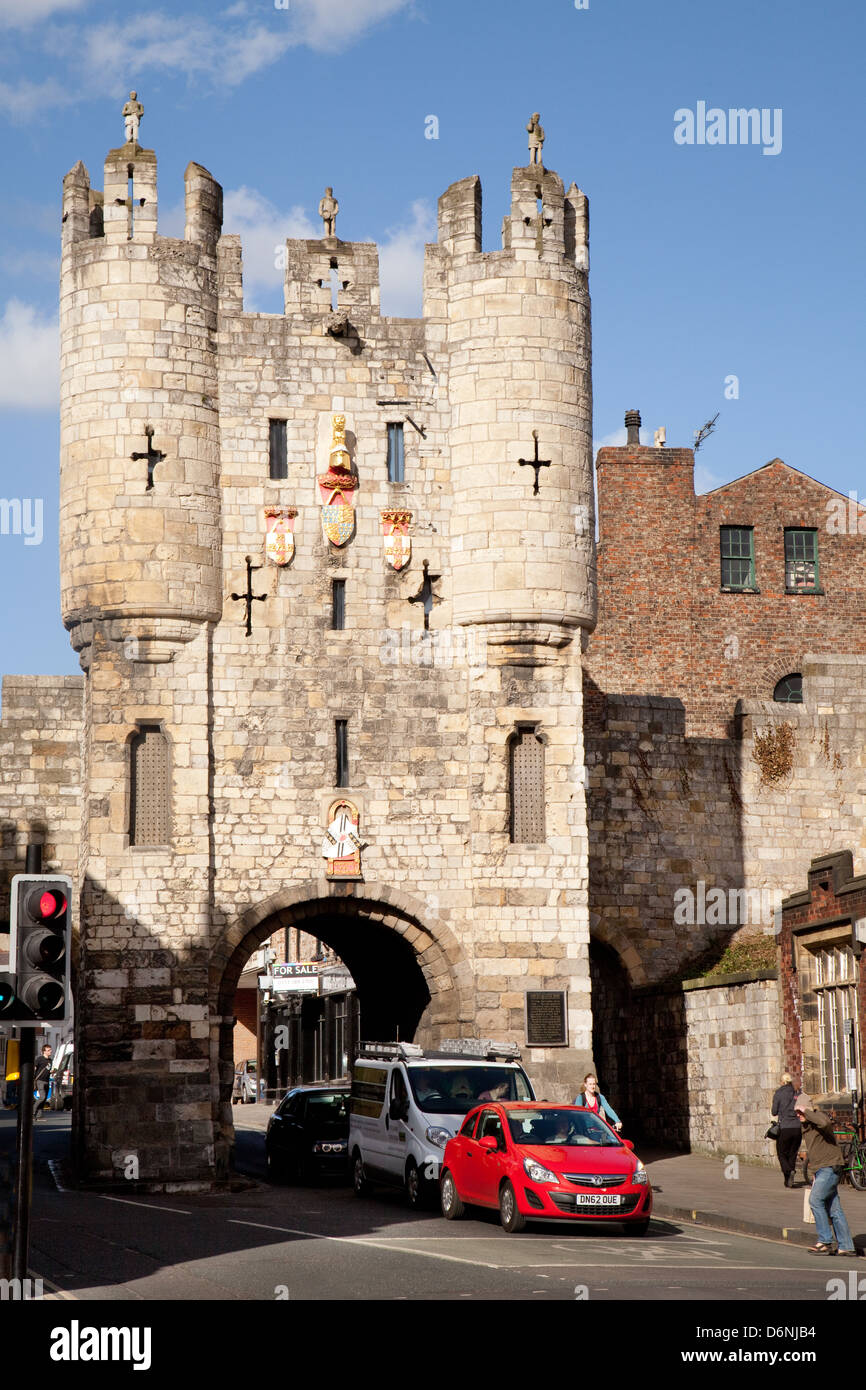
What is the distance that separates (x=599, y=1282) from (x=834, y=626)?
31.3m

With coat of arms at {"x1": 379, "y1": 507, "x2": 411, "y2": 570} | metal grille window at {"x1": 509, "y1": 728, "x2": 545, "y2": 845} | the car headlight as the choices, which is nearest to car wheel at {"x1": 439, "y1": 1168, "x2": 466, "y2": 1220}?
the car headlight

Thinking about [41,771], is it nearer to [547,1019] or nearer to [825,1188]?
[547,1019]

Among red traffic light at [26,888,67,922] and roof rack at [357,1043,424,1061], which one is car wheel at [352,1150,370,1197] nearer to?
roof rack at [357,1043,424,1061]

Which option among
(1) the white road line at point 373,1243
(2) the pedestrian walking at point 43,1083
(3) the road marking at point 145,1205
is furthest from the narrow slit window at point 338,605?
(2) the pedestrian walking at point 43,1083

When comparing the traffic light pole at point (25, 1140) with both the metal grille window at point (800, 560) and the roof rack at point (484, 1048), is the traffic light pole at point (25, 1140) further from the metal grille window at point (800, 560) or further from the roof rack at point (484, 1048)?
the metal grille window at point (800, 560)

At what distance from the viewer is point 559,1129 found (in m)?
19.7

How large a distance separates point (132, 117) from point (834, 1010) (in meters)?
17.1

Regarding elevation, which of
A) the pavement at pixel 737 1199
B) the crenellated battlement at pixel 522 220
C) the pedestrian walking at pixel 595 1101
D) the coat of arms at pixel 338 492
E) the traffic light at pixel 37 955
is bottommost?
the pavement at pixel 737 1199

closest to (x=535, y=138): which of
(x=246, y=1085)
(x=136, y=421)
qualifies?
(x=136, y=421)

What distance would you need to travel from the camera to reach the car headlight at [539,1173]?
1867cm

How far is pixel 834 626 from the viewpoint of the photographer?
44219mm

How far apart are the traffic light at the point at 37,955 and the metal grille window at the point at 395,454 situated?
17.0 m
